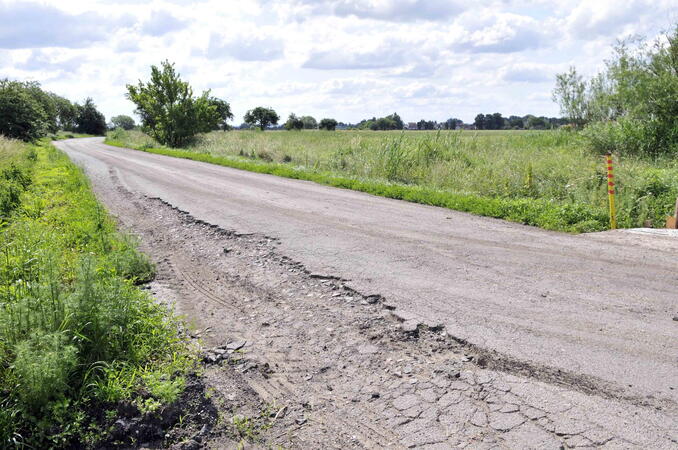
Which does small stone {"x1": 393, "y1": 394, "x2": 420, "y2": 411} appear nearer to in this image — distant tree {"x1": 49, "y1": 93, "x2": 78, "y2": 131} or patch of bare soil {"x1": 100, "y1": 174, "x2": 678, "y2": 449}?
patch of bare soil {"x1": 100, "y1": 174, "x2": 678, "y2": 449}

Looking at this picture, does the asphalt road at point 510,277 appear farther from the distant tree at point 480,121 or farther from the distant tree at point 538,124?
the distant tree at point 480,121

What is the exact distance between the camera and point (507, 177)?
13641 millimetres

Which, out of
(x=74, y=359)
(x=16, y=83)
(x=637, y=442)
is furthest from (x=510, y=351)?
(x=16, y=83)

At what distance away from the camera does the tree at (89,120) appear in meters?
106

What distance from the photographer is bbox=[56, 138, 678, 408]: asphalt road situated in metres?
4.23

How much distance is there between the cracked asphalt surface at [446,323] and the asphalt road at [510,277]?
23 millimetres

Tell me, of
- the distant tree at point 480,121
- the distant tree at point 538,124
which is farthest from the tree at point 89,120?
the distant tree at point 538,124

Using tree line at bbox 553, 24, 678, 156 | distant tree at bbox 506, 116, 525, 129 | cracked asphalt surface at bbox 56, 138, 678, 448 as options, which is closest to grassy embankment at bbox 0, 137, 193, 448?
cracked asphalt surface at bbox 56, 138, 678, 448

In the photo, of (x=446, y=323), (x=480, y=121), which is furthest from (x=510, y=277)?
(x=480, y=121)

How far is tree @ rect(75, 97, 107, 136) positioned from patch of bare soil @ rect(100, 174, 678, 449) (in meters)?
113

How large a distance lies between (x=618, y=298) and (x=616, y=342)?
1202 mm

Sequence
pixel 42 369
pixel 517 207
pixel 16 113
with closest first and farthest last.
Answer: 1. pixel 42 369
2. pixel 517 207
3. pixel 16 113

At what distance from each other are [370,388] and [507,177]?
1088cm

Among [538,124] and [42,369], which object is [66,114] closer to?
[538,124]
